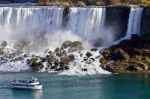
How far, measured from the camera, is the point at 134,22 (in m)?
94.1

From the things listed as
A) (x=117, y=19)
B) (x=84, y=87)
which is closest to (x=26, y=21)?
(x=117, y=19)

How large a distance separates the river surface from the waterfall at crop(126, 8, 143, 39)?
1133cm

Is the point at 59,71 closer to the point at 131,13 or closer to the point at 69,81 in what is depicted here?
the point at 69,81

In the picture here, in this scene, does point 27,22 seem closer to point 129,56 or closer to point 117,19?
point 117,19

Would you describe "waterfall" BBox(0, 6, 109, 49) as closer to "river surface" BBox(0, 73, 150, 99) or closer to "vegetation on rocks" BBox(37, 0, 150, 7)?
"vegetation on rocks" BBox(37, 0, 150, 7)

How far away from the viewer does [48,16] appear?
327 feet

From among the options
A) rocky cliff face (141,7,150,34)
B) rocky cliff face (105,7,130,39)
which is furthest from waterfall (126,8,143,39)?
rocky cliff face (105,7,130,39)

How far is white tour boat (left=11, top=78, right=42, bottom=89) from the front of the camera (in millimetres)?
77500

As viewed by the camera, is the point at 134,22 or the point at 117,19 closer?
the point at 134,22

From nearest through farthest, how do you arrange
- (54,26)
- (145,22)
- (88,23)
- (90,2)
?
(145,22) < (88,23) < (54,26) < (90,2)

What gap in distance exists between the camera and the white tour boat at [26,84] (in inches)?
3051

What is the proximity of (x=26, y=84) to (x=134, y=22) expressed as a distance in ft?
68.6

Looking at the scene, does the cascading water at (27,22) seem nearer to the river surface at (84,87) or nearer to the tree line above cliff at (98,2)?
the tree line above cliff at (98,2)

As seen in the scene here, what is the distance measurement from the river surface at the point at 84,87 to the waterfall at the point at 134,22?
11.3 meters
